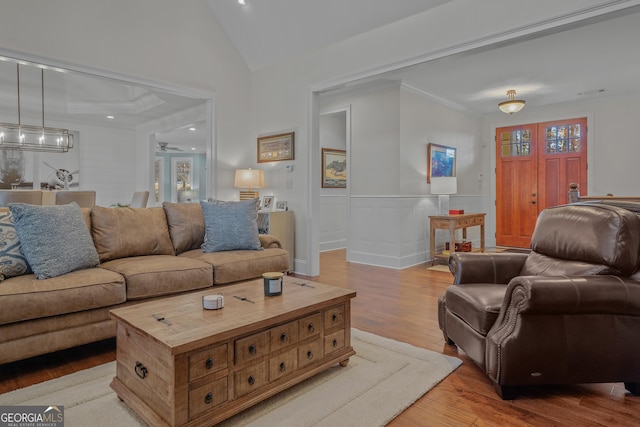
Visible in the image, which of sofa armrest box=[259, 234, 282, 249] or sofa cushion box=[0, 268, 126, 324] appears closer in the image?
sofa cushion box=[0, 268, 126, 324]

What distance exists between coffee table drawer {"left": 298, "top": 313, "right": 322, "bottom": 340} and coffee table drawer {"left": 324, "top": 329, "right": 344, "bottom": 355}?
0.10 meters

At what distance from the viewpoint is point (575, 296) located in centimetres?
178

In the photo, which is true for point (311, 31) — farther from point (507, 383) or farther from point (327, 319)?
point (507, 383)

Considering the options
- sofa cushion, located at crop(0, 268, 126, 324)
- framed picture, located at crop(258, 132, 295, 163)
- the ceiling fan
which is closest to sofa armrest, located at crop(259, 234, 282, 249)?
sofa cushion, located at crop(0, 268, 126, 324)

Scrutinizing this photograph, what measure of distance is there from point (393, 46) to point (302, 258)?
8.74 ft

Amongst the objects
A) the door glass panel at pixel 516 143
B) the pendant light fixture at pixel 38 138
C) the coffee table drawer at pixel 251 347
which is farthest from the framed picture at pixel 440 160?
the pendant light fixture at pixel 38 138

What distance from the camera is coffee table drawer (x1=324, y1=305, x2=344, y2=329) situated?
83.0 inches

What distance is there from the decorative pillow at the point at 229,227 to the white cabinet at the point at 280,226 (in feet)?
3.63

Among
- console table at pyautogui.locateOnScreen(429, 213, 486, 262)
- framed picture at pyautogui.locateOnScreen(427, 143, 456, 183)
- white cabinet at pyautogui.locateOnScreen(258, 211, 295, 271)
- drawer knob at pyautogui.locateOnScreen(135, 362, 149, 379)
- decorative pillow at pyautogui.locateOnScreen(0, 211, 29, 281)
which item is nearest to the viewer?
drawer knob at pyautogui.locateOnScreen(135, 362, 149, 379)

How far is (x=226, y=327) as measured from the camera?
163cm

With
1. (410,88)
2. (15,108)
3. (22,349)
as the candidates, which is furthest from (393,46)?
(15,108)

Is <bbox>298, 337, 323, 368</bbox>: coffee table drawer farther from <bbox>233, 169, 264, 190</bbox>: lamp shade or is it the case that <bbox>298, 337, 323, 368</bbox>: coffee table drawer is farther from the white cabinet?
<bbox>233, 169, 264, 190</bbox>: lamp shade

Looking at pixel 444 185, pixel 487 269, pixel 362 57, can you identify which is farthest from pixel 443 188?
pixel 487 269

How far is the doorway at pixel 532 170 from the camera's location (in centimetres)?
671
